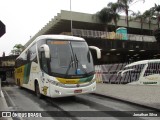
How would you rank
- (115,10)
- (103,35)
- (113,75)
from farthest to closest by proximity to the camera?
1. (115,10)
2. (103,35)
3. (113,75)

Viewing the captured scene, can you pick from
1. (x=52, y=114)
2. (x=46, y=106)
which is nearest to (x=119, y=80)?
(x=46, y=106)

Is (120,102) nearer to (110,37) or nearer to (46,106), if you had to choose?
(46,106)

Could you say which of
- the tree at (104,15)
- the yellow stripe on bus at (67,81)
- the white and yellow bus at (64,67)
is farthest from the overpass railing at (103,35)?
the yellow stripe on bus at (67,81)

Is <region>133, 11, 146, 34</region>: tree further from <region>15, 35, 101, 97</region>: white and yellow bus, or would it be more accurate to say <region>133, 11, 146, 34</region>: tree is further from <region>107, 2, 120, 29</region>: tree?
<region>15, 35, 101, 97</region>: white and yellow bus

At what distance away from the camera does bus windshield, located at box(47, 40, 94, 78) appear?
1227cm

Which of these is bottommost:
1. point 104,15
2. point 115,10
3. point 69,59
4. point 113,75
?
point 113,75

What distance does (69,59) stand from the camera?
41.1 feet

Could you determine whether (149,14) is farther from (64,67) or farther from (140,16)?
(64,67)

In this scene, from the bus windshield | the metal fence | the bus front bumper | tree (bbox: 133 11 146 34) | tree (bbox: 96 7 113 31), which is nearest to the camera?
the bus front bumper

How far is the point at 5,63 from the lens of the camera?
43.3 meters

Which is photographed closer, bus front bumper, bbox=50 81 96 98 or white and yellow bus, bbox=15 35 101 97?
bus front bumper, bbox=50 81 96 98

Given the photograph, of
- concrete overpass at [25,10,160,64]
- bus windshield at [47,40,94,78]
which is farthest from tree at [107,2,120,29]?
bus windshield at [47,40,94,78]

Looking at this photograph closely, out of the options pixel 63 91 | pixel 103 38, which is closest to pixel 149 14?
pixel 103 38

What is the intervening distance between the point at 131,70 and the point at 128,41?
732 inches
